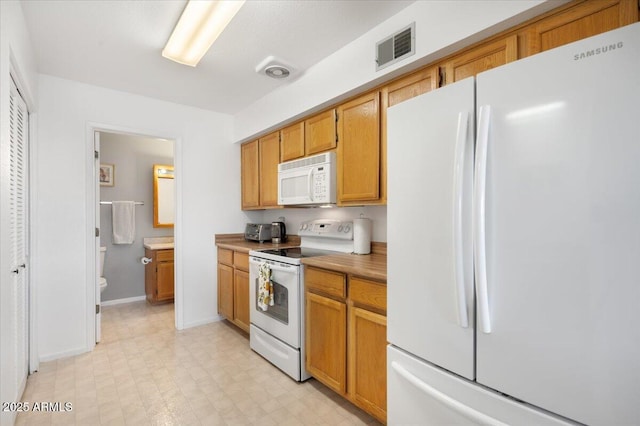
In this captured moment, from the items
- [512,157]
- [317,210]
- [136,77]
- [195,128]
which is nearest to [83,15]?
[136,77]

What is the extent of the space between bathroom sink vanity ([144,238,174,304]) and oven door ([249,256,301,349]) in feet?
6.29

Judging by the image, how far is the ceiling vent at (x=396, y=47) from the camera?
1765mm

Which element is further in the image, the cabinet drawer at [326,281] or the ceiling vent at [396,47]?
the cabinet drawer at [326,281]

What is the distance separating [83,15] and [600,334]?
9.43 feet

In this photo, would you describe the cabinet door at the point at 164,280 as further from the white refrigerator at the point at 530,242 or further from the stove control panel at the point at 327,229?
the white refrigerator at the point at 530,242

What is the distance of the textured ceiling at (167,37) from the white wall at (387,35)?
0.08m

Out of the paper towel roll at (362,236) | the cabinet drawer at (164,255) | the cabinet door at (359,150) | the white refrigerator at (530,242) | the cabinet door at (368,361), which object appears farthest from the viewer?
the cabinet drawer at (164,255)

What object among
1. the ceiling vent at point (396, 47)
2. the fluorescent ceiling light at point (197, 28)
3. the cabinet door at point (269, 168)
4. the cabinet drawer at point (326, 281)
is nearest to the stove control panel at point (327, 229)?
the cabinet door at point (269, 168)

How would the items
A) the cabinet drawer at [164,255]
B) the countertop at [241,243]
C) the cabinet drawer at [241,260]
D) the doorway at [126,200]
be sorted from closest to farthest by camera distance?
the cabinet drawer at [241,260] < the countertop at [241,243] < the cabinet drawer at [164,255] < the doorway at [126,200]

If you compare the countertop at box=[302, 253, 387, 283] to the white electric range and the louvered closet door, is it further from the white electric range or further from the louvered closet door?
the louvered closet door

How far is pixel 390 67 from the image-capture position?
1.89 meters

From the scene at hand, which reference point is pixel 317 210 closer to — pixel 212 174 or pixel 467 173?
pixel 212 174

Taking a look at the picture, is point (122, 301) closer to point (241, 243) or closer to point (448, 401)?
point (241, 243)

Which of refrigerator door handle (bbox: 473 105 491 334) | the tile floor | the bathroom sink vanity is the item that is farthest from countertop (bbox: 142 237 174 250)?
refrigerator door handle (bbox: 473 105 491 334)
